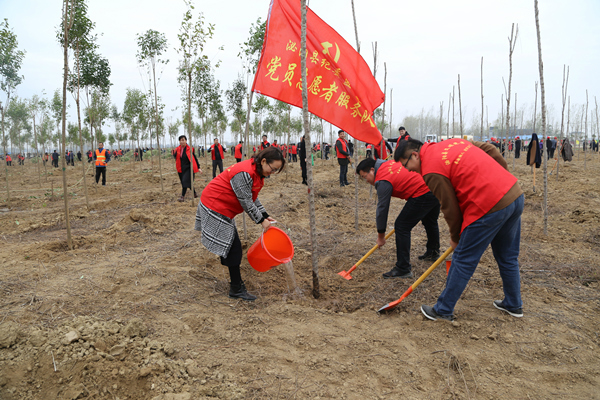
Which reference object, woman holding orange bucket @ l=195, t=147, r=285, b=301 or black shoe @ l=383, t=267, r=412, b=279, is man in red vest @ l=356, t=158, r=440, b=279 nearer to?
black shoe @ l=383, t=267, r=412, b=279

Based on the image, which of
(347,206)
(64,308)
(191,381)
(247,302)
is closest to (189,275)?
(247,302)

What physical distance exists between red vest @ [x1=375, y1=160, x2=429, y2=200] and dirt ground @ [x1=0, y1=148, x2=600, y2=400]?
3.25ft

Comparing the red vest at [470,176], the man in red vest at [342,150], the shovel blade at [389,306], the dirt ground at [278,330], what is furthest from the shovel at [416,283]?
the man in red vest at [342,150]

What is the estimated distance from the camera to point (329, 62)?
3949 mm

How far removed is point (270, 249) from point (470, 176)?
1975mm

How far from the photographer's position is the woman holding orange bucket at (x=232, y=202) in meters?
3.00

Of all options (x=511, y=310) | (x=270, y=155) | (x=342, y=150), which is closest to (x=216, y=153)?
(x=342, y=150)

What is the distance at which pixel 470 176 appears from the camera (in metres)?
2.57

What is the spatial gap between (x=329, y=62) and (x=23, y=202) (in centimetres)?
1018

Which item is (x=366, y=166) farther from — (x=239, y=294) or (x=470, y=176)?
(x=239, y=294)

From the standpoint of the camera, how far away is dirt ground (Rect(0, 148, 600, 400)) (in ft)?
6.81

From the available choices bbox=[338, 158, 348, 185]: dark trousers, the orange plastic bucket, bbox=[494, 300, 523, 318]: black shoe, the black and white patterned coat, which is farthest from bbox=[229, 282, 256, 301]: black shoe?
bbox=[338, 158, 348, 185]: dark trousers

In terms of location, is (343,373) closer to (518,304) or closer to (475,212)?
(475,212)

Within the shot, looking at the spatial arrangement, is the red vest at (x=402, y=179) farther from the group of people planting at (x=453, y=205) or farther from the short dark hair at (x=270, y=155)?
the short dark hair at (x=270, y=155)
